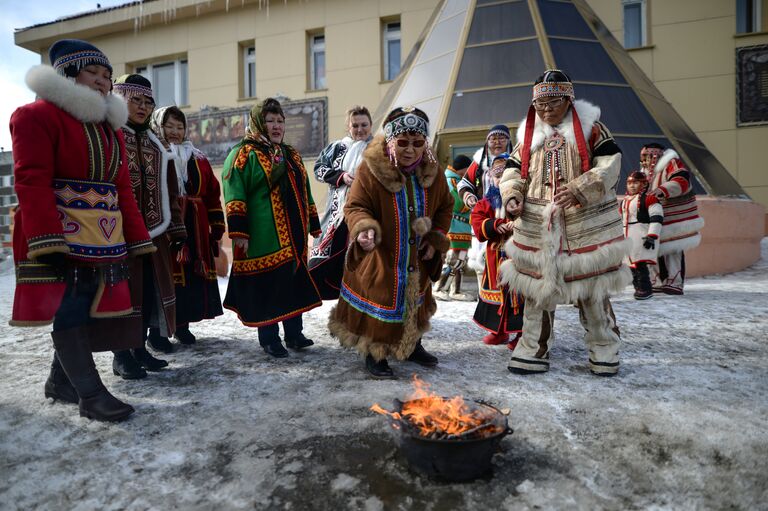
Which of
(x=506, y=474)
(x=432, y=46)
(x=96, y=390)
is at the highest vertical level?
(x=432, y=46)

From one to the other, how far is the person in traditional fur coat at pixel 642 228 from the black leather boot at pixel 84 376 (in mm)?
5758

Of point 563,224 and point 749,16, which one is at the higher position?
point 749,16

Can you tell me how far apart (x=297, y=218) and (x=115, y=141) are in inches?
57.3

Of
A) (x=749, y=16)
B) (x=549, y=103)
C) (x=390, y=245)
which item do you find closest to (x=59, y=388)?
(x=390, y=245)

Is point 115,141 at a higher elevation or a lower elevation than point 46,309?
higher

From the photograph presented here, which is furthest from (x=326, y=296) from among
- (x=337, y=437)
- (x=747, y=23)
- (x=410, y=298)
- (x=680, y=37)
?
(x=747, y=23)

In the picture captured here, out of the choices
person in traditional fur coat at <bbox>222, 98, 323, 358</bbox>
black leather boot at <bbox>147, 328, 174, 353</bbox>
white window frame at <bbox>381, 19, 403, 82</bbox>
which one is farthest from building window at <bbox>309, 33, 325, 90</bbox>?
black leather boot at <bbox>147, 328, 174, 353</bbox>

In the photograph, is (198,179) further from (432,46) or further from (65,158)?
(432,46)

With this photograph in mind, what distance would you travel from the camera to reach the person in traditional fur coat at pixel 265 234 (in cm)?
364

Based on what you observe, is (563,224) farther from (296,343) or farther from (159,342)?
(159,342)

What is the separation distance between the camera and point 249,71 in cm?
1509

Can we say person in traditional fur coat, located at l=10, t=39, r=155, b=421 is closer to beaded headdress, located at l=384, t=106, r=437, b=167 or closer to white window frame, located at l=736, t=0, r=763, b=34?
beaded headdress, located at l=384, t=106, r=437, b=167

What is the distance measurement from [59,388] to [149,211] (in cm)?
118

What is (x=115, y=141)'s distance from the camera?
8.67ft
